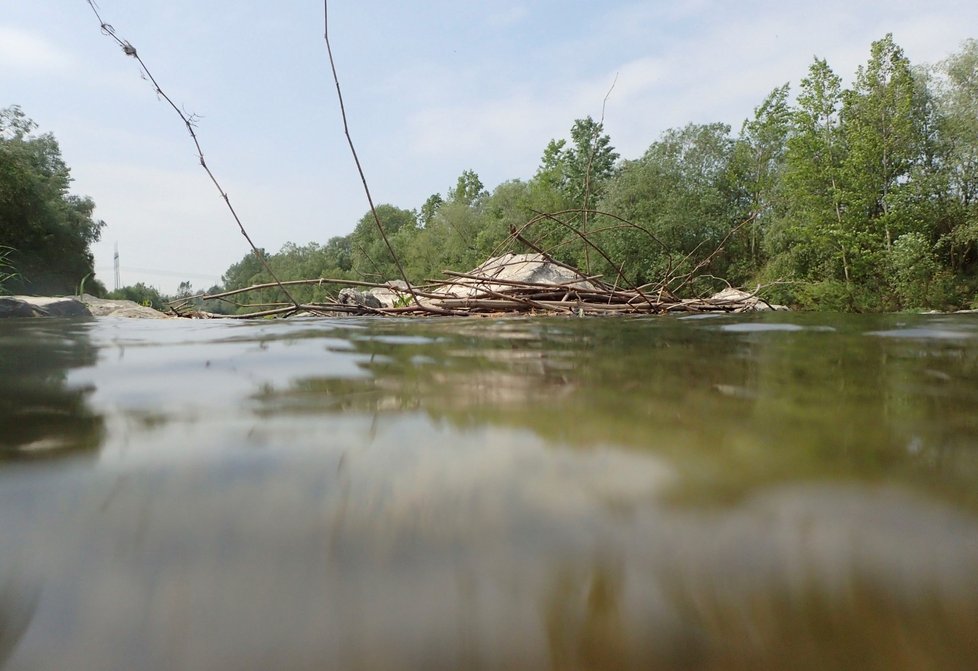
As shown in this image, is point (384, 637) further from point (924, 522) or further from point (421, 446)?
point (924, 522)

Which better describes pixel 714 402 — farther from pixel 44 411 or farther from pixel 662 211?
pixel 662 211

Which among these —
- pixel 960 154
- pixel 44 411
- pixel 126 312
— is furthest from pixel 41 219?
pixel 960 154

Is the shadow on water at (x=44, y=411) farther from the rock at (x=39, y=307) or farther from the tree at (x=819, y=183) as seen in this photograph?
the tree at (x=819, y=183)

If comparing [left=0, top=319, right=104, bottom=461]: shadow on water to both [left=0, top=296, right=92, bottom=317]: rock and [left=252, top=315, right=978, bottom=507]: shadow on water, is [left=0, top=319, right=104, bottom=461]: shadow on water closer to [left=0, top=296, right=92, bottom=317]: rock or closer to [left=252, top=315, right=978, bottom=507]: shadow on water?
[left=252, top=315, right=978, bottom=507]: shadow on water

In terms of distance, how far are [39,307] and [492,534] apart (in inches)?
319

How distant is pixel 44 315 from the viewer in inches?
256

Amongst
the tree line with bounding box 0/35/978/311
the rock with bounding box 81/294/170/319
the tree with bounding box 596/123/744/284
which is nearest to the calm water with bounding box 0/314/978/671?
the rock with bounding box 81/294/170/319

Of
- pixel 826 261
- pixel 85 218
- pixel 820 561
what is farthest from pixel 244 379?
pixel 85 218

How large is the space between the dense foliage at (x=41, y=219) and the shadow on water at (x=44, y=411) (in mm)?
26397

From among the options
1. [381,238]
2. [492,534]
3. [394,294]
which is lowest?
[492,534]

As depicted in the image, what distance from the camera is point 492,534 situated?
1.42 feet

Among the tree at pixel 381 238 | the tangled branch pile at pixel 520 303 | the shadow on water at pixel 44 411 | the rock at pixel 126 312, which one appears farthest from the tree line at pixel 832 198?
the tree at pixel 381 238

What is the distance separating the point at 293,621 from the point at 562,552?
0.63 feet

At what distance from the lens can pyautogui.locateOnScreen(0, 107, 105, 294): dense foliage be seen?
2586 centimetres
